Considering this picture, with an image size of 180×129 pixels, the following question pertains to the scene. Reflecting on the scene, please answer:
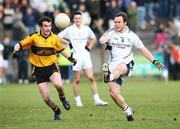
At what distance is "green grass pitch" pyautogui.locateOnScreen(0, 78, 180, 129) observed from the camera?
44.7 feet

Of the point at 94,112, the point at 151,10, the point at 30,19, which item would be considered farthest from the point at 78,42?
the point at 151,10

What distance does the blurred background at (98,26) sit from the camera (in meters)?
31.0

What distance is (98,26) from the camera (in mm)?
32062

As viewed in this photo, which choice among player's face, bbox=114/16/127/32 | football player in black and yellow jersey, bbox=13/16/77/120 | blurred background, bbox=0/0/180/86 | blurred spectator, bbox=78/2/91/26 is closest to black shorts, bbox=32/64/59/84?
football player in black and yellow jersey, bbox=13/16/77/120

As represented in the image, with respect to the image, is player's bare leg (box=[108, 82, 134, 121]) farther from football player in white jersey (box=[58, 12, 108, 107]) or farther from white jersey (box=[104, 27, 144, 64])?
football player in white jersey (box=[58, 12, 108, 107])

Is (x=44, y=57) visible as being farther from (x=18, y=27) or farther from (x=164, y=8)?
(x=164, y=8)

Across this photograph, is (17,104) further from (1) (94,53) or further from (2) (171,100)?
(1) (94,53)

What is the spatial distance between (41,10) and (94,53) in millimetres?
3583

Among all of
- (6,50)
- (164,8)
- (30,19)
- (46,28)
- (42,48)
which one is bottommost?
(6,50)

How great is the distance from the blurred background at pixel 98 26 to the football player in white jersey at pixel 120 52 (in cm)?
1492

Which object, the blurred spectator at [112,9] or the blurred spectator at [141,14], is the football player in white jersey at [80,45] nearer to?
the blurred spectator at [112,9]

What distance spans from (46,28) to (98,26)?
17447 mm

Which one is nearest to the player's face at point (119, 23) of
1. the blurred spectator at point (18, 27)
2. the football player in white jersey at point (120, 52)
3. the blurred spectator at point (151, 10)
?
the football player in white jersey at point (120, 52)

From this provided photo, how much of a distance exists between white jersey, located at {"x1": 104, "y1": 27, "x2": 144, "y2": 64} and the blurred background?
48.9 feet
